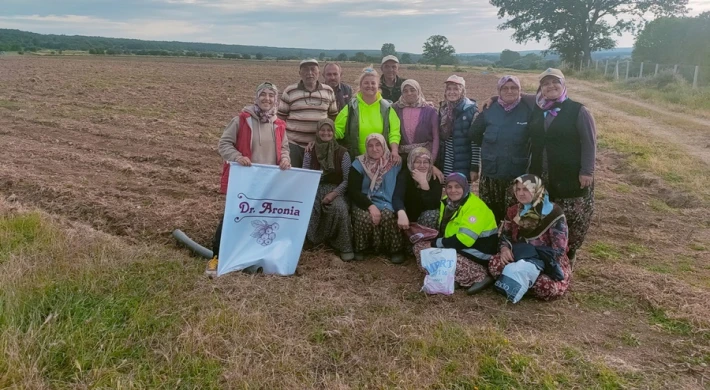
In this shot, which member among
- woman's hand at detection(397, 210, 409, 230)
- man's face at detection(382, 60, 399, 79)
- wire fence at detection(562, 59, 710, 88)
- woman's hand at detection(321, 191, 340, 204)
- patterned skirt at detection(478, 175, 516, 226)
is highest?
wire fence at detection(562, 59, 710, 88)

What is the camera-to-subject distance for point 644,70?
93.0 ft

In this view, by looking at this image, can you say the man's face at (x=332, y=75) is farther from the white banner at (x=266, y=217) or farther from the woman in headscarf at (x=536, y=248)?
the woman in headscarf at (x=536, y=248)

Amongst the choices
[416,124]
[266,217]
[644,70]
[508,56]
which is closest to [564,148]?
[416,124]

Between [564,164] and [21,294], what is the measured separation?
419 cm

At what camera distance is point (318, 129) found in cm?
484

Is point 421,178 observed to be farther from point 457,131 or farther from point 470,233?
point 470,233

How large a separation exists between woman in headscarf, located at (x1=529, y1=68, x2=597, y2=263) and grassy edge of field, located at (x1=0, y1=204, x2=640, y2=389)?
1.60 m

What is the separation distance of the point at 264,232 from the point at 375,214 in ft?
3.42

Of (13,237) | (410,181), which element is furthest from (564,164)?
(13,237)

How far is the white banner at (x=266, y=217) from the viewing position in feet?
14.1

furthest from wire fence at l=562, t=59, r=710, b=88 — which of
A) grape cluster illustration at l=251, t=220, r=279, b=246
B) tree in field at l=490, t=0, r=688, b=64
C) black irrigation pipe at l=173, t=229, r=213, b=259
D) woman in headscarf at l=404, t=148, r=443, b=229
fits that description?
black irrigation pipe at l=173, t=229, r=213, b=259

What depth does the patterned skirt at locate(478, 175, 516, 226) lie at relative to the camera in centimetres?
470

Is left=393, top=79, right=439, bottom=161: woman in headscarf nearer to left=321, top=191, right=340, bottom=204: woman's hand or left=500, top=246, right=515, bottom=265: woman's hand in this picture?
left=321, top=191, right=340, bottom=204: woman's hand

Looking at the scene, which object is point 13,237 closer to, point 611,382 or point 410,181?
point 410,181
